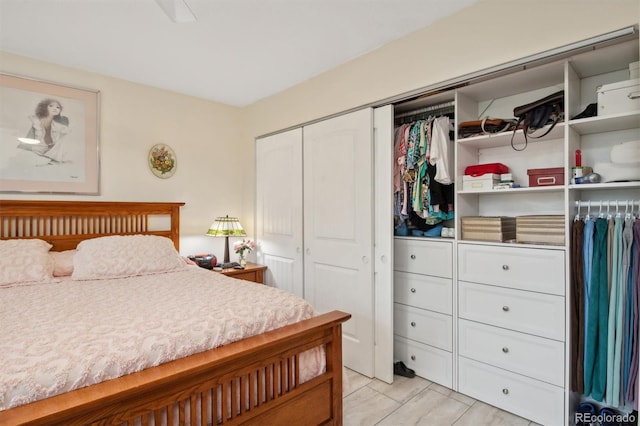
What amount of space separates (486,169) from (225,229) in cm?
243

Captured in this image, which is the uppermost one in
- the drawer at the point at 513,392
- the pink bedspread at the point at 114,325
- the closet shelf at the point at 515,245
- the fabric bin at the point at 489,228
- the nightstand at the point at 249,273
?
the fabric bin at the point at 489,228

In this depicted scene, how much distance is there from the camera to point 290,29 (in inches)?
94.3

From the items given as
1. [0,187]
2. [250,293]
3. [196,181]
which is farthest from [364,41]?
[0,187]

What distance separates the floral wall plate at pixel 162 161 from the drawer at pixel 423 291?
2390mm

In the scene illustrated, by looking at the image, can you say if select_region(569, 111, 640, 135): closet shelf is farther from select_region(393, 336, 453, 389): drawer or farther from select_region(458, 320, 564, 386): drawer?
select_region(393, 336, 453, 389): drawer

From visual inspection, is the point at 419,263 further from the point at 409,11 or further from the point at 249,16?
the point at 249,16

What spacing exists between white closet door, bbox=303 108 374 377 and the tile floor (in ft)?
0.80

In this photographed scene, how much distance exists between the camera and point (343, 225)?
2.86 metres

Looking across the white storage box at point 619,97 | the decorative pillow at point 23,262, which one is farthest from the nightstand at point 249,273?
the white storage box at point 619,97

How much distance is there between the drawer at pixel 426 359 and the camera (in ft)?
8.04

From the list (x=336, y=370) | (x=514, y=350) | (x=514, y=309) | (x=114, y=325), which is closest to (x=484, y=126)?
(x=514, y=309)

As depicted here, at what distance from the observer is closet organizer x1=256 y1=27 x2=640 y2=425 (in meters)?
1.85

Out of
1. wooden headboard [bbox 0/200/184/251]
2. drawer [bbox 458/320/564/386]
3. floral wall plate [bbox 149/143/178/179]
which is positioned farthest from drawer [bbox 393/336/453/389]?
floral wall plate [bbox 149/143/178/179]

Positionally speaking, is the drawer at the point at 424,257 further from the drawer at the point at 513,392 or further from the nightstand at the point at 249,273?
the nightstand at the point at 249,273
